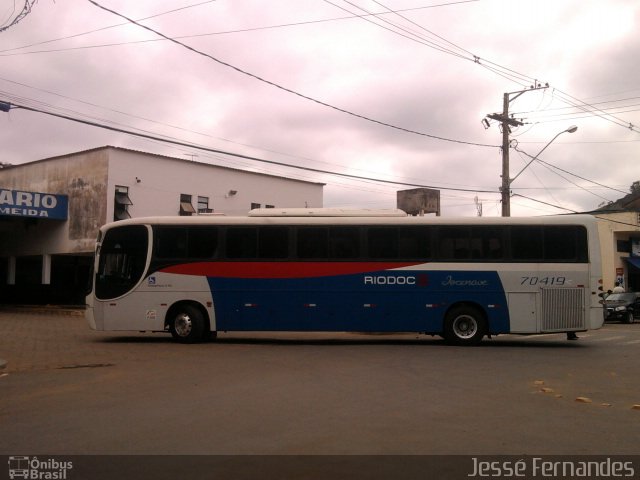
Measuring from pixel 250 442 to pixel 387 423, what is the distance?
1727mm

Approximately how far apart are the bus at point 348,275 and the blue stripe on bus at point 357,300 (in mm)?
26

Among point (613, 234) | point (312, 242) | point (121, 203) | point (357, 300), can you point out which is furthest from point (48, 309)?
point (613, 234)

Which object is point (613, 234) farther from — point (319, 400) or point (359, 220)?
point (319, 400)

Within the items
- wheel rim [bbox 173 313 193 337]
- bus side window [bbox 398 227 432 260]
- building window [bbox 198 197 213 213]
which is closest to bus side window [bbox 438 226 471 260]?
bus side window [bbox 398 227 432 260]

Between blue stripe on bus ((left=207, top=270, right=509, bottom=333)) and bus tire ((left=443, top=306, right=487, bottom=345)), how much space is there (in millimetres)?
198

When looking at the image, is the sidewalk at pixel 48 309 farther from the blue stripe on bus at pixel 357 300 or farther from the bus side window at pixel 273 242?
the bus side window at pixel 273 242

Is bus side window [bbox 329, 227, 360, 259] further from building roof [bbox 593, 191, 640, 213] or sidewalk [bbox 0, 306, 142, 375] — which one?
building roof [bbox 593, 191, 640, 213]

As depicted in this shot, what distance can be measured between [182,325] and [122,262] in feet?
7.89

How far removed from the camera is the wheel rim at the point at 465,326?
51.5 feet

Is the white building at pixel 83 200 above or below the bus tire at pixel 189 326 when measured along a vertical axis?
above
